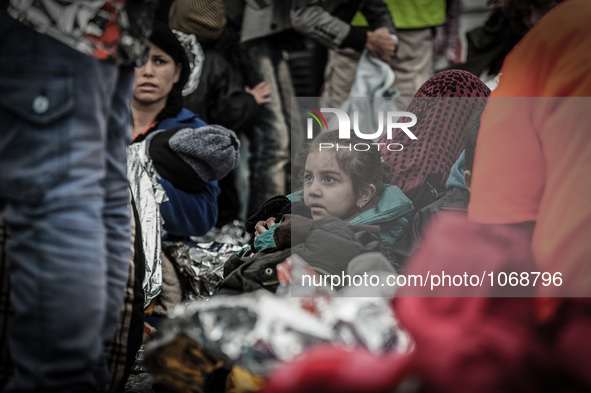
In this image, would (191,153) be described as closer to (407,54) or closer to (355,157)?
(355,157)

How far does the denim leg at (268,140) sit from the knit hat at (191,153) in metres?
1.29

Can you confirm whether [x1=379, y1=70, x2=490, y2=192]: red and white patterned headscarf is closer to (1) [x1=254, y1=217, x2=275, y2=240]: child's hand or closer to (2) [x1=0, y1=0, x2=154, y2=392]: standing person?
(1) [x1=254, y1=217, x2=275, y2=240]: child's hand

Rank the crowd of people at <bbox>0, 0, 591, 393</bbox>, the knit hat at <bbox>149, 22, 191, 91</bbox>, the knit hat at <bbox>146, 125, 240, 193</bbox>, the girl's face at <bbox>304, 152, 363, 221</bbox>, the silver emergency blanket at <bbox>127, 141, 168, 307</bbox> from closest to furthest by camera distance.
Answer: the crowd of people at <bbox>0, 0, 591, 393</bbox>, the girl's face at <bbox>304, 152, 363, 221</bbox>, the silver emergency blanket at <bbox>127, 141, 168, 307</bbox>, the knit hat at <bbox>146, 125, 240, 193</bbox>, the knit hat at <bbox>149, 22, 191, 91</bbox>

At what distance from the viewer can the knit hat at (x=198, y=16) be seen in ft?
12.3

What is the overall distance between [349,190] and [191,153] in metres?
0.99

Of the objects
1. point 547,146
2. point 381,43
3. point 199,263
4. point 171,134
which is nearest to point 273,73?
point 381,43

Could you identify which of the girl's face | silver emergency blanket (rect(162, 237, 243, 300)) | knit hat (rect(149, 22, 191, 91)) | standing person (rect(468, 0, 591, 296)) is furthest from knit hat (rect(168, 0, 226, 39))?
standing person (rect(468, 0, 591, 296))

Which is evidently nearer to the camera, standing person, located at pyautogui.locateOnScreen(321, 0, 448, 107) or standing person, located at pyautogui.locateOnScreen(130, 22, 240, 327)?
standing person, located at pyautogui.locateOnScreen(130, 22, 240, 327)

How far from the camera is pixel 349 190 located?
204 cm

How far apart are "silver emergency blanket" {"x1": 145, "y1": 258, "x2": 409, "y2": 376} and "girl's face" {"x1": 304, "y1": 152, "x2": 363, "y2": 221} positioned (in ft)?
1.85

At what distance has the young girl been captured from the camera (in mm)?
2027

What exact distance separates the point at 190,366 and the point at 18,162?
60 cm

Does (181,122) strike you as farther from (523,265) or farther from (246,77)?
(523,265)

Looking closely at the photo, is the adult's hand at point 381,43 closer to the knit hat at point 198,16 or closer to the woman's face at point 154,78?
the knit hat at point 198,16
